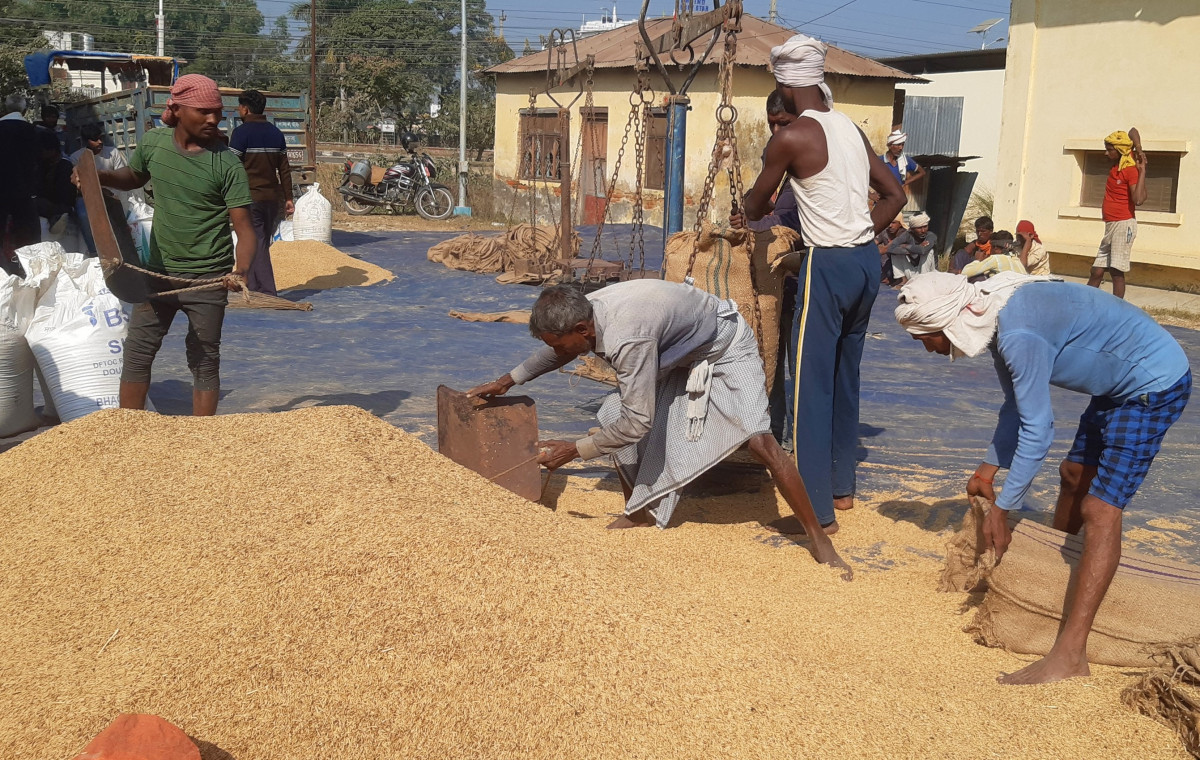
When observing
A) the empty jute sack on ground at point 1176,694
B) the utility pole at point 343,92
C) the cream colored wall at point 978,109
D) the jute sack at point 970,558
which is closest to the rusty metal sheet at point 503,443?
the jute sack at point 970,558

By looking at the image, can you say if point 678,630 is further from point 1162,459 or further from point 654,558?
point 1162,459

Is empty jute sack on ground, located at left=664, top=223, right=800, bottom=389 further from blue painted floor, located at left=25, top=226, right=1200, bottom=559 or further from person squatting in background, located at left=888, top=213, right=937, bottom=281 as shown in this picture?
person squatting in background, located at left=888, top=213, right=937, bottom=281

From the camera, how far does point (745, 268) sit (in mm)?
4105

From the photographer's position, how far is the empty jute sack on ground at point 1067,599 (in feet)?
8.70

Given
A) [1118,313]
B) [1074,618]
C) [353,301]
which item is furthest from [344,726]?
[353,301]

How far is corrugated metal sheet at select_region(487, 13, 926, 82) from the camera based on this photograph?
13539mm

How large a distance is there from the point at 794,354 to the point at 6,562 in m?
2.53

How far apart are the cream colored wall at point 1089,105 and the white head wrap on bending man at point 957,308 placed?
Answer: 7.77m

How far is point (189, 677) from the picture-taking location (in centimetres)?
233

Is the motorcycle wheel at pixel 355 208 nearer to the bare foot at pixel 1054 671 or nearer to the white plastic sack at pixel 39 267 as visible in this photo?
the white plastic sack at pixel 39 267

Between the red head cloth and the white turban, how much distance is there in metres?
2.06

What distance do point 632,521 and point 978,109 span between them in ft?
57.1

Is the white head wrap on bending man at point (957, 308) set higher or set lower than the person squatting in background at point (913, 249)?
higher

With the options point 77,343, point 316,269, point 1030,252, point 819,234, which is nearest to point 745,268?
point 819,234
